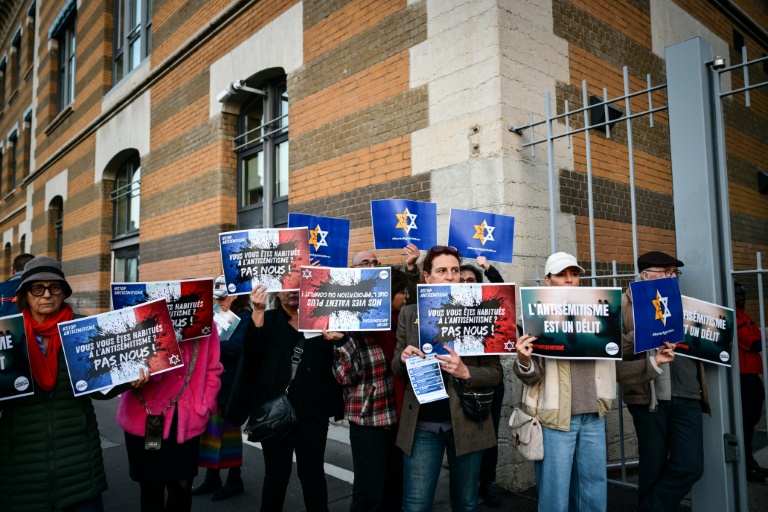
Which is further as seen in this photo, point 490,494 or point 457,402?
point 490,494

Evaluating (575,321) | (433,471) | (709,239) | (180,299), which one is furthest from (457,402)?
(709,239)

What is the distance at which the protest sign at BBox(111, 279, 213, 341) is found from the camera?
3201mm

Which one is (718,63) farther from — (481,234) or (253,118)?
(253,118)

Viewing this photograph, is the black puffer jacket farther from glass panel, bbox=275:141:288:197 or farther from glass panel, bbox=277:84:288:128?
glass panel, bbox=277:84:288:128

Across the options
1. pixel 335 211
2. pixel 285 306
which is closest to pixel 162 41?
pixel 335 211

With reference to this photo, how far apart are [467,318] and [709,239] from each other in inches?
73.2

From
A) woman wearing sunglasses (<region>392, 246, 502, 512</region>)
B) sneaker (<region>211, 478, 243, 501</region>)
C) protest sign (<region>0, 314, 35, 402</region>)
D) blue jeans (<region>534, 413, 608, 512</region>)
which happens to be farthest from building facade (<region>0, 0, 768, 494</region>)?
protest sign (<region>0, 314, 35, 402</region>)

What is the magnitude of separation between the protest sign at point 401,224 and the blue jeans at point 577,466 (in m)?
1.76

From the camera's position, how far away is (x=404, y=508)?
297 cm

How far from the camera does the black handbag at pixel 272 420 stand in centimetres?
302

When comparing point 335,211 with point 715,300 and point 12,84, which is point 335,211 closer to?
point 715,300

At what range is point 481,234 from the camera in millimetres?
→ 4023

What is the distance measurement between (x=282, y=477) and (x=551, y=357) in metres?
1.78

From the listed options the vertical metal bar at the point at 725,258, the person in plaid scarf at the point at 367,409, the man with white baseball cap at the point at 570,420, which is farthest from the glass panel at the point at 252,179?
the vertical metal bar at the point at 725,258
